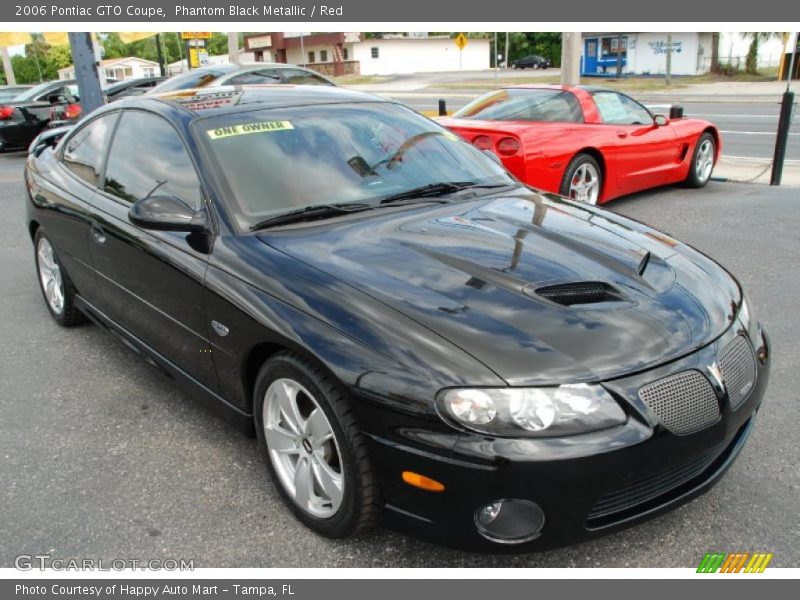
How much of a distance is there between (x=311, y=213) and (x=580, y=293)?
1197mm

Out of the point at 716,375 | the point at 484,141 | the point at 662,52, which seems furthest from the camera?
the point at 662,52

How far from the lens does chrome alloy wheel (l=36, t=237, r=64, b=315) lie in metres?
4.76

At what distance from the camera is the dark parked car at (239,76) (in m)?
10.9

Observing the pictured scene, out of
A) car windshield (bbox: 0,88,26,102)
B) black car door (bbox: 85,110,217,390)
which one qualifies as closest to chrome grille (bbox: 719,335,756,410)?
black car door (bbox: 85,110,217,390)

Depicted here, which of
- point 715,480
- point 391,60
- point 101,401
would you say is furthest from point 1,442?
point 391,60

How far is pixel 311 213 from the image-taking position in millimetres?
3141

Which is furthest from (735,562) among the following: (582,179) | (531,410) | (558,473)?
(582,179)

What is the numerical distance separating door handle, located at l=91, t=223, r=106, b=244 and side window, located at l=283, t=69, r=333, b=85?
7884 mm

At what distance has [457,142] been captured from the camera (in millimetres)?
4031

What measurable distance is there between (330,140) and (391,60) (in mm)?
73695

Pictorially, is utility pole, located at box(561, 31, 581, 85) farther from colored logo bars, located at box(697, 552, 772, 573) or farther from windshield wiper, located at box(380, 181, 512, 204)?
colored logo bars, located at box(697, 552, 772, 573)

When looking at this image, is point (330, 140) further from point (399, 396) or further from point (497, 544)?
point (497, 544)

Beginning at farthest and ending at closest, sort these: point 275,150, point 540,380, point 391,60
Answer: point 391,60 → point 275,150 → point 540,380

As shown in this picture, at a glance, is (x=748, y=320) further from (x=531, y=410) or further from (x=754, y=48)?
(x=754, y=48)
